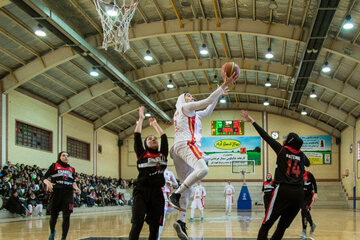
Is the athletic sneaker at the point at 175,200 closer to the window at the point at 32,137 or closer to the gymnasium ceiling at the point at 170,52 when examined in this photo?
the gymnasium ceiling at the point at 170,52

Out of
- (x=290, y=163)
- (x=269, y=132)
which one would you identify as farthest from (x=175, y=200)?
(x=269, y=132)

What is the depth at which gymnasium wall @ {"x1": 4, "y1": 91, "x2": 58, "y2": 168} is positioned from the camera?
77.4ft

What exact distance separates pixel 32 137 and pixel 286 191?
22777 millimetres

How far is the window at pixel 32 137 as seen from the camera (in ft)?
80.5

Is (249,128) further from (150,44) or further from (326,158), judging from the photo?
(150,44)

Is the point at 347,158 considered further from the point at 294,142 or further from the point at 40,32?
the point at 294,142

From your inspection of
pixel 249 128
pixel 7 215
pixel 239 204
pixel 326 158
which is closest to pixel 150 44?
pixel 7 215

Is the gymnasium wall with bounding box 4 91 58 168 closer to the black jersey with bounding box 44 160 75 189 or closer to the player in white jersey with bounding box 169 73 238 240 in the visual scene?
the black jersey with bounding box 44 160 75 189

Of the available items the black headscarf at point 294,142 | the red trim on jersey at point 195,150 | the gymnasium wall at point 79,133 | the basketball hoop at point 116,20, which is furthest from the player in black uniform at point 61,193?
the gymnasium wall at point 79,133

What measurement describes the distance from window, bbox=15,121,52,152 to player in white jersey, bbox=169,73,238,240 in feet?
63.9

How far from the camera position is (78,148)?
107 ft

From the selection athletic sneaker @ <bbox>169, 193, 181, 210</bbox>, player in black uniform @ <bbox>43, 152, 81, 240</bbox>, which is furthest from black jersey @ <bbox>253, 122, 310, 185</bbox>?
player in black uniform @ <bbox>43, 152, 81, 240</bbox>

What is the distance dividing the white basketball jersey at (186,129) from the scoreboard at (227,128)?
32.3 m

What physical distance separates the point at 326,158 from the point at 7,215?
29.1m
